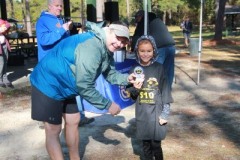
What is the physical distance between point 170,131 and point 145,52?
1.95 m

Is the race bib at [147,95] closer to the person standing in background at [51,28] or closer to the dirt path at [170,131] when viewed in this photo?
the dirt path at [170,131]

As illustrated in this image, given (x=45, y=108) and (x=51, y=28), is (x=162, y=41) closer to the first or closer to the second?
(x=51, y=28)

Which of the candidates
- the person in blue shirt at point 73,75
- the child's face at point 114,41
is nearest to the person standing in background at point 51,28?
the person in blue shirt at point 73,75

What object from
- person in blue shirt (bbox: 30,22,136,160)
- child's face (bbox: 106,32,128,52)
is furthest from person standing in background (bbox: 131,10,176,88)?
child's face (bbox: 106,32,128,52)

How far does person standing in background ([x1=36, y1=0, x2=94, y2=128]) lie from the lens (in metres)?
4.01

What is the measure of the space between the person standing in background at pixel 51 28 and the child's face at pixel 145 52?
1.11 metres

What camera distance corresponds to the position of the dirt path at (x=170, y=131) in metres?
4.17

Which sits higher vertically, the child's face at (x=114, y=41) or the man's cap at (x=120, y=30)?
the man's cap at (x=120, y=30)

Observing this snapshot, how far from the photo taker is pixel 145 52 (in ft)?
10.7

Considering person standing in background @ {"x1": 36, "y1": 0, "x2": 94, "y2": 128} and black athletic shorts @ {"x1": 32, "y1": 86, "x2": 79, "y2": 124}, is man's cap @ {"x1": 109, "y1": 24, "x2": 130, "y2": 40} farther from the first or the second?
person standing in background @ {"x1": 36, "y1": 0, "x2": 94, "y2": 128}

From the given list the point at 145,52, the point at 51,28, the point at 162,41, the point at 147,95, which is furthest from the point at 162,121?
the point at 162,41

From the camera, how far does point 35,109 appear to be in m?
3.03

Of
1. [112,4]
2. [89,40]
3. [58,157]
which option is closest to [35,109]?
[58,157]

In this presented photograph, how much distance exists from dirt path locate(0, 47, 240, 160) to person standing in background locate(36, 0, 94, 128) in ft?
4.01
